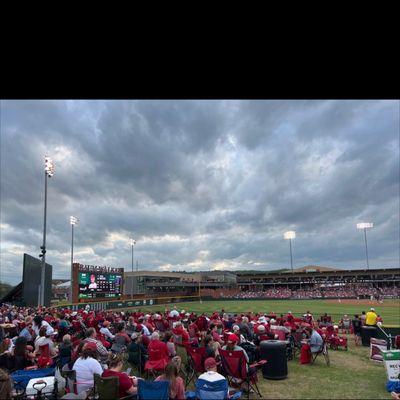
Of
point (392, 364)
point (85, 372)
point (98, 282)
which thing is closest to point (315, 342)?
point (392, 364)

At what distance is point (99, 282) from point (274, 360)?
37112 millimetres

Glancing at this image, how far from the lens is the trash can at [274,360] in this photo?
9898 mm

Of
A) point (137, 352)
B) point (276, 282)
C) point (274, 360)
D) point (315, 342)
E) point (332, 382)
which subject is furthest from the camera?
point (276, 282)

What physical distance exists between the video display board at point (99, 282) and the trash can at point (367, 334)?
31.8 meters

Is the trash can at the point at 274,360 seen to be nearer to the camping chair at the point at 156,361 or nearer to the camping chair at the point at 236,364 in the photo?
the camping chair at the point at 236,364

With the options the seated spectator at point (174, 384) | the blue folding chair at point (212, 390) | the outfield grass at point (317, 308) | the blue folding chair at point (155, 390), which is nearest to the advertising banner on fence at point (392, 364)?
the blue folding chair at point (212, 390)

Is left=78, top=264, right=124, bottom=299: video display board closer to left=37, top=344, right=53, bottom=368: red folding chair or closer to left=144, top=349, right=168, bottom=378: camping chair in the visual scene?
left=37, top=344, right=53, bottom=368: red folding chair

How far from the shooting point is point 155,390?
5.89 meters

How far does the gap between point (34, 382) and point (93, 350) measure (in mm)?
1061

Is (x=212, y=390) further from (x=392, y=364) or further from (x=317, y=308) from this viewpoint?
(x=317, y=308)
